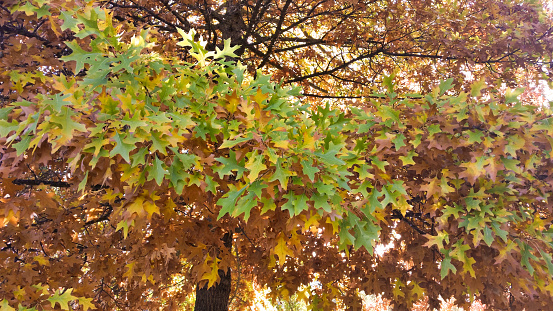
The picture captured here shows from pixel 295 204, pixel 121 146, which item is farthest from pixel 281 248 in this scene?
pixel 121 146

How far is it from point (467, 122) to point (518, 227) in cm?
97

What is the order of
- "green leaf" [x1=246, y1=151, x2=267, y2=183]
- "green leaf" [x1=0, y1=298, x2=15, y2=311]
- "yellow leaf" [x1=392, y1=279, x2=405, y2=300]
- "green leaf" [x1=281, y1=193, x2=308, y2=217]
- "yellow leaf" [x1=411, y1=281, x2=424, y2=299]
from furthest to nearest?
"yellow leaf" [x1=392, y1=279, x2=405, y2=300], "yellow leaf" [x1=411, y1=281, x2=424, y2=299], "green leaf" [x1=0, y1=298, x2=15, y2=311], "green leaf" [x1=281, y1=193, x2=308, y2=217], "green leaf" [x1=246, y1=151, x2=267, y2=183]

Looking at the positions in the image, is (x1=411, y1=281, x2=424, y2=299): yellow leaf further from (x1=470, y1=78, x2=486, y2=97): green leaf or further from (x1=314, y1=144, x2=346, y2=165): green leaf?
(x1=314, y1=144, x2=346, y2=165): green leaf

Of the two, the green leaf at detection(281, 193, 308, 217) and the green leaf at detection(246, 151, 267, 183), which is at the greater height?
the green leaf at detection(246, 151, 267, 183)

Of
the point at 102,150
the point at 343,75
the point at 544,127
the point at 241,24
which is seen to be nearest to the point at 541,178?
the point at 544,127

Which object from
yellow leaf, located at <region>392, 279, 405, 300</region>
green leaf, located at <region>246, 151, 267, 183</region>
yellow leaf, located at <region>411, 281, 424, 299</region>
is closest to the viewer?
green leaf, located at <region>246, 151, 267, 183</region>

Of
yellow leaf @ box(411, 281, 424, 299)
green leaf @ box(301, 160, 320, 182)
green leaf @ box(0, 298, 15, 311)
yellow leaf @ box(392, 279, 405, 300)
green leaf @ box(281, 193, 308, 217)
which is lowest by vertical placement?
yellow leaf @ box(392, 279, 405, 300)

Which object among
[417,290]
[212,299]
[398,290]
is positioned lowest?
[212,299]

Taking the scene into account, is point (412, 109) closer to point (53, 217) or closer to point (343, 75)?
point (53, 217)

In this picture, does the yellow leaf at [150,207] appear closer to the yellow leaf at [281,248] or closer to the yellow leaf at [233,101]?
the yellow leaf at [233,101]

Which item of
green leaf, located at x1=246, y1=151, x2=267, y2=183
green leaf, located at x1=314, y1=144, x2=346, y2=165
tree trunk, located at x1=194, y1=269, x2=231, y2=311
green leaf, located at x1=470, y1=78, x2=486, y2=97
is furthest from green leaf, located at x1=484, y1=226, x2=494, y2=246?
tree trunk, located at x1=194, y1=269, x2=231, y2=311

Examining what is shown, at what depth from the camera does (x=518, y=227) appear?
2.80m

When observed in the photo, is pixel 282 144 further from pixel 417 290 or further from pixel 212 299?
pixel 212 299

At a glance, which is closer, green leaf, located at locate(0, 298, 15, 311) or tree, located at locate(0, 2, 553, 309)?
tree, located at locate(0, 2, 553, 309)
